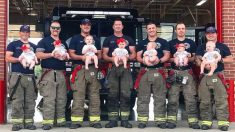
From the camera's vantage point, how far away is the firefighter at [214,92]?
8.58 metres

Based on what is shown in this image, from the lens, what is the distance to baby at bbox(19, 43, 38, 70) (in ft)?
27.1

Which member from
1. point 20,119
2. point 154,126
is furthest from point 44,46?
point 154,126

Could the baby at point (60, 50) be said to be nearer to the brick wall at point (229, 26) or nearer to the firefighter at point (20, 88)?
the firefighter at point (20, 88)

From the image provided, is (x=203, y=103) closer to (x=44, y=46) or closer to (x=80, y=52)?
(x=80, y=52)

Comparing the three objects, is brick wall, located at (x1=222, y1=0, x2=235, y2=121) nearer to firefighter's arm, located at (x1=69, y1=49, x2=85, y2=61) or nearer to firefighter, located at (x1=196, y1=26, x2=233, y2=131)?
firefighter, located at (x1=196, y1=26, x2=233, y2=131)

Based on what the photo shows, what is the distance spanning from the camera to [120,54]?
8438 millimetres

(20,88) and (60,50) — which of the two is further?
(20,88)

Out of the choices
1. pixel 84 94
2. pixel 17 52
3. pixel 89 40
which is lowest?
pixel 84 94

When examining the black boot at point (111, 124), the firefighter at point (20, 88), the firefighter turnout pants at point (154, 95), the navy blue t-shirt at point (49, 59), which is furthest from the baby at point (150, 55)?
the firefighter at point (20, 88)

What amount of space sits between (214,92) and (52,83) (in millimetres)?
3176

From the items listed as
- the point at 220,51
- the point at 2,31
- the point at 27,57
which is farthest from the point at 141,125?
the point at 2,31

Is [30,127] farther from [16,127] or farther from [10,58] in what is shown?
[10,58]

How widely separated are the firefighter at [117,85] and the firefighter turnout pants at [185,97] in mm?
842

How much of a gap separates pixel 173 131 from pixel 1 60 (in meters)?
3.98
